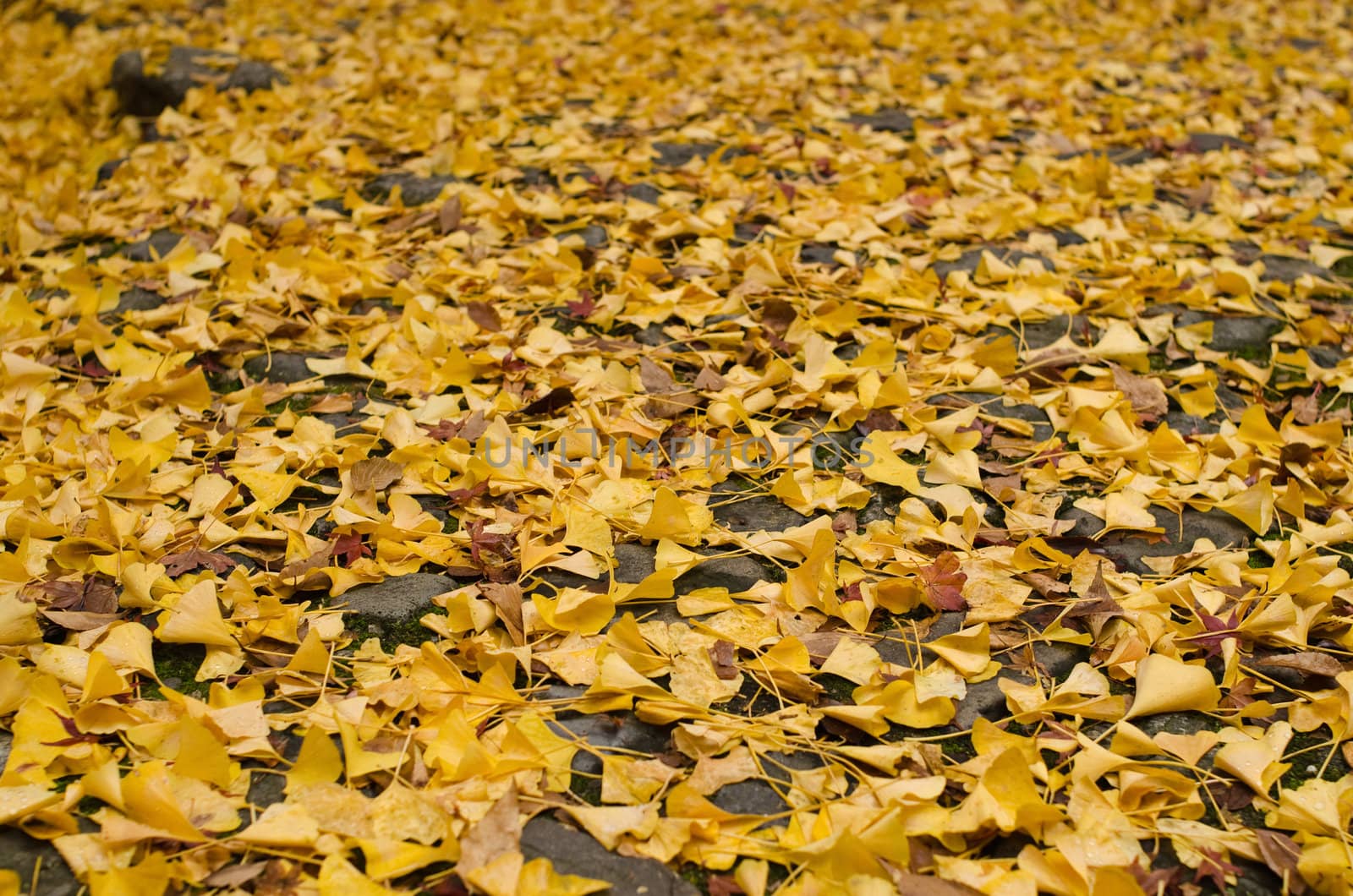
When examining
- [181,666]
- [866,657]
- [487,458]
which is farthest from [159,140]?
[866,657]

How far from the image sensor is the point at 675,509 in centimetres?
137

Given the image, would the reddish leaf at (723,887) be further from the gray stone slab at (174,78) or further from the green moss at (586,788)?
the gray stone slab at (174,78)

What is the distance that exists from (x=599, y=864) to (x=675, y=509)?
1.60 feet

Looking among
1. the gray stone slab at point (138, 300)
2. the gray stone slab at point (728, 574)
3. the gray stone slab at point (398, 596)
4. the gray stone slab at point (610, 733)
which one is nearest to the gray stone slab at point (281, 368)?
the gray stone slab at point (138, 300)

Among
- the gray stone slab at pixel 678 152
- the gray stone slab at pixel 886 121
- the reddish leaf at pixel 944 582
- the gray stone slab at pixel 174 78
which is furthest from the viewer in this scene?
the gray stone slab at pixel 174 78

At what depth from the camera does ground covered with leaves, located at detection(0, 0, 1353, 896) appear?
3.41ft

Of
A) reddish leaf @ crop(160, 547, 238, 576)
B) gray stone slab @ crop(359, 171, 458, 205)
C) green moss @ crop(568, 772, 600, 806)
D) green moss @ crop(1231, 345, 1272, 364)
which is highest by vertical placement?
gray stone slab @ crop(359, 171, 458, 205)

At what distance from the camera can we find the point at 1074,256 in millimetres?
2229

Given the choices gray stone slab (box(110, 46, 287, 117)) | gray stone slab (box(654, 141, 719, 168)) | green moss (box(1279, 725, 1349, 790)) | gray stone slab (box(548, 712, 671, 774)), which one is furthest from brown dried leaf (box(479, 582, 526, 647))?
gray stone slab (box(110, 46, 287, 117))

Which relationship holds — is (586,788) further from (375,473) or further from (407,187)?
(407,187)

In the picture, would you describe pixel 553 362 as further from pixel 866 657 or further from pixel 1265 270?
pixel 1265 270

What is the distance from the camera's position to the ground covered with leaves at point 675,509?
3.41 ft

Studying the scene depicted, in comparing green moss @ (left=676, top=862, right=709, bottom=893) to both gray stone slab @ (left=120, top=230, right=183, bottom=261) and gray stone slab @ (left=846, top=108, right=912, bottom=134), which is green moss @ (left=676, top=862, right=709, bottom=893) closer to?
gray stone slab @ (left=120, top=230, right=183, bottom=261)

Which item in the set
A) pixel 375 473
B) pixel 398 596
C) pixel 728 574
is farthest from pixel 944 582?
pixel 375 473
